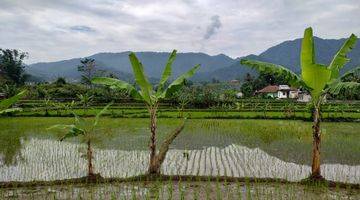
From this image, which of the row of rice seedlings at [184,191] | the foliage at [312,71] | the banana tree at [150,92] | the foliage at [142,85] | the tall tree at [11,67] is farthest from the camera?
the tall tree at [11,67]

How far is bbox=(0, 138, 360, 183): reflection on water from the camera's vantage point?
31.1 feet

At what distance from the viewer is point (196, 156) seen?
38.8 ft

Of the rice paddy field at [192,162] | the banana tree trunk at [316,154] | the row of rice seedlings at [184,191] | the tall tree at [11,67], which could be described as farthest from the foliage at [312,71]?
the tall tree at [11,67]

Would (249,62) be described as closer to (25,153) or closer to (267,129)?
(25,153)

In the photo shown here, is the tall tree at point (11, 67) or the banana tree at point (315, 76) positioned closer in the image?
the banana tree at point (315, 76)

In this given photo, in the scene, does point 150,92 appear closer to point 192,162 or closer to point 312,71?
point 192,162

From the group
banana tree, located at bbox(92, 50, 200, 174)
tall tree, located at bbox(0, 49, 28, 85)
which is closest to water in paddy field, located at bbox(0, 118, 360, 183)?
banana tree, located at bbox(92, 50, 200, 174)

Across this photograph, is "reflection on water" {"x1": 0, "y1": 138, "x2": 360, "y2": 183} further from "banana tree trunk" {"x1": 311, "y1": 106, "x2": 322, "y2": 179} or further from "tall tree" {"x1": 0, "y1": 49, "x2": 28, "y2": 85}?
"tall tree" {"x1": 0, "y1": 49, "x2": 28, "y2": 85}

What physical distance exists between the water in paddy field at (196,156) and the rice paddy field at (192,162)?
25 mm

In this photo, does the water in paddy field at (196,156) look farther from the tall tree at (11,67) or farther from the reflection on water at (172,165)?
the tall tree at (11,67)

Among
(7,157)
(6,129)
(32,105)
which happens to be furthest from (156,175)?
(32,105)

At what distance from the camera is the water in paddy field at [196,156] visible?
9695mm

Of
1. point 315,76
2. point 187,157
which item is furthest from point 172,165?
point 315,76

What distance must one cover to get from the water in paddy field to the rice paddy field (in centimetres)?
2
